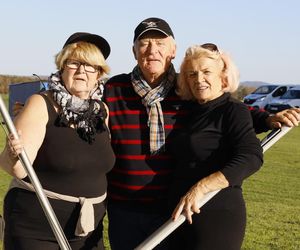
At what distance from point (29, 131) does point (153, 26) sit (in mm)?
1155

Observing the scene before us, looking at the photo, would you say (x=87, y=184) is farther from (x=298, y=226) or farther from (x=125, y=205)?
(x=298, y=226)

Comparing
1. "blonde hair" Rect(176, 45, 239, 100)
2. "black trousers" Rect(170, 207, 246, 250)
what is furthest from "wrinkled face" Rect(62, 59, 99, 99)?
"black trousers" Rect(170, 207, 246, 250)

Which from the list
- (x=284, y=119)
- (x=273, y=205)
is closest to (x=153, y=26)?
(x=284, y=119)

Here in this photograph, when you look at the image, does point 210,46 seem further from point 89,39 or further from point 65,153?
point 65,153

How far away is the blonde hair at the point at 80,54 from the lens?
11.1 feet

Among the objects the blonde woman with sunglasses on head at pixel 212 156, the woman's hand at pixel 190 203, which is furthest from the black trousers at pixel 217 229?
the woman's hand at pixel 190 203

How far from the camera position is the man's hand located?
362 cm

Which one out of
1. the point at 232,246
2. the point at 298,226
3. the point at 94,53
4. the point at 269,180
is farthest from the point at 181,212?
the point at 269,180

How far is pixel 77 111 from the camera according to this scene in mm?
3334

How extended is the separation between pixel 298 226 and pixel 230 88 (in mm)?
4321

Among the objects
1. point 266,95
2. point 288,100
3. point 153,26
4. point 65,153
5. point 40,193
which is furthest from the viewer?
point 266,95

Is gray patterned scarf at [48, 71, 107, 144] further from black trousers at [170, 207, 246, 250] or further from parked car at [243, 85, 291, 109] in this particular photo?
parked car at [243, 85, 291, 109]

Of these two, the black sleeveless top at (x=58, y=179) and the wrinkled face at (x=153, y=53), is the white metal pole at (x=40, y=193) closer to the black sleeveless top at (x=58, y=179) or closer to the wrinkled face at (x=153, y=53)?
the black sleeveless top at (x=58, y=179)

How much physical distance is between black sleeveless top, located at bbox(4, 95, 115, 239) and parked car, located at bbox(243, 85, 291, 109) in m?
32.4
